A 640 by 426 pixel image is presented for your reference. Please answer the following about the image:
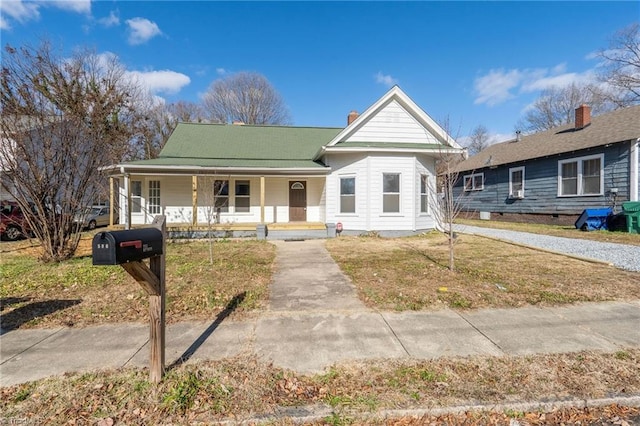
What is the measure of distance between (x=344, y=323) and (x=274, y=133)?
614 inches

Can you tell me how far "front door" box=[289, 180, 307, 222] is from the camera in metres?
15.1

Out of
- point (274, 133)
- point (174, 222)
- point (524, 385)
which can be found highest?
point (274, 133)

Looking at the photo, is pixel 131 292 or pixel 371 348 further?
pixel 131 292

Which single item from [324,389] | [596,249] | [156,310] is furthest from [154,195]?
[596,249]

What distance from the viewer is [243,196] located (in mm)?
14844

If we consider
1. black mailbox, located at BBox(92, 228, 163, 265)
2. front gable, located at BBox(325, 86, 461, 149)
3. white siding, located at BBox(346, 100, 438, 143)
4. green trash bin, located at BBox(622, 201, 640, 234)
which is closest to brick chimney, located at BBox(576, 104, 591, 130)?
green trash bin, located at BBox(622, 201, 640, 234)

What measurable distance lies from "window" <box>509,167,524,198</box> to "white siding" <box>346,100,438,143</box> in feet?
31.3

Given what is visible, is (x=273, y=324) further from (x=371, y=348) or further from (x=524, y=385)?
(x=524, y=385)

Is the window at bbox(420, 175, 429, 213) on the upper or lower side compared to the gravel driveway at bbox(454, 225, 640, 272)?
upper

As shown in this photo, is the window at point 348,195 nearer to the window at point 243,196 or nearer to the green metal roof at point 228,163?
the green metal roof at point 228,163

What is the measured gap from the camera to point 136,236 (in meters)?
2.39

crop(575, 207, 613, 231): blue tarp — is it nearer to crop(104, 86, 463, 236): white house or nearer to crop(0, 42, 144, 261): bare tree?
crop(104, 86, 463, 236): white house

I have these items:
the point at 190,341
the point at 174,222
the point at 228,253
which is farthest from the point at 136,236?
the point at 174,222

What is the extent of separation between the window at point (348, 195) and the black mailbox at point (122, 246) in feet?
35.6
